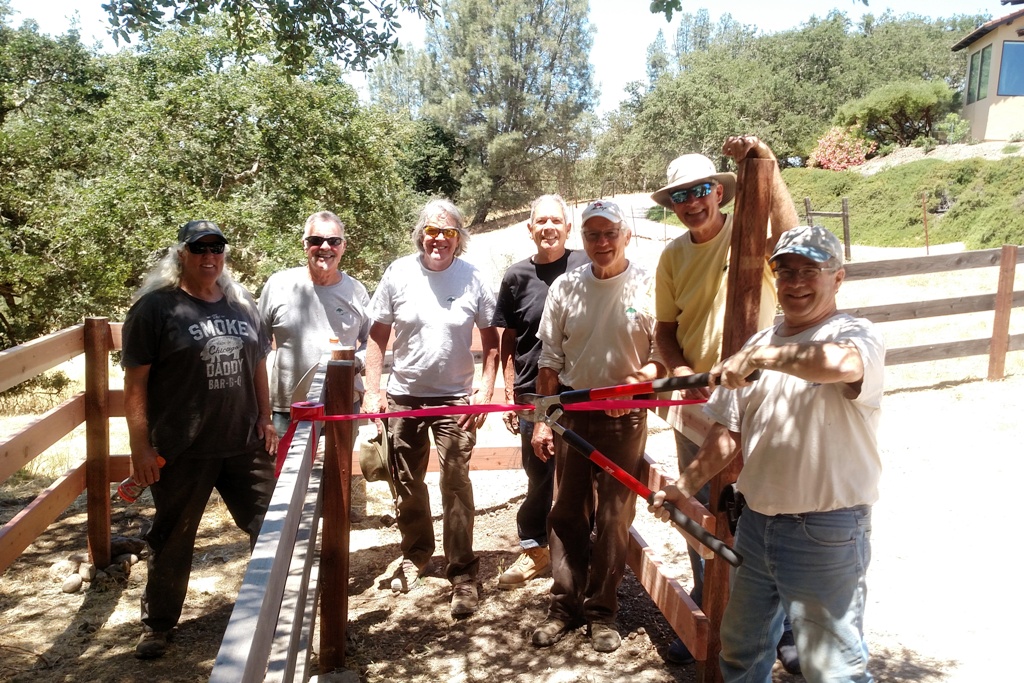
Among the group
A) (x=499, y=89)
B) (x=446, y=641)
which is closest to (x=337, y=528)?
(x=446, y=641)

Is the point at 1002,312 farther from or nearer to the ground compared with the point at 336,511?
farther from the ground

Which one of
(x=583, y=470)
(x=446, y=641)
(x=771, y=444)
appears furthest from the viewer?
(x=446, y=641)

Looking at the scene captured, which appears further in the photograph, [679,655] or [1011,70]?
[1011,70]

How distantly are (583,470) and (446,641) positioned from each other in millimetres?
1056

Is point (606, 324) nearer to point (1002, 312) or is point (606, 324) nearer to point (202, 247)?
point (202, 247)

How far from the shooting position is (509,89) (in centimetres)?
3997

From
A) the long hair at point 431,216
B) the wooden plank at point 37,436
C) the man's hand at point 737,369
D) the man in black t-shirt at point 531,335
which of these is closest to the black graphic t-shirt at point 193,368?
the wooden plank at point 37,436

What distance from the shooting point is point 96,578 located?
4.51m

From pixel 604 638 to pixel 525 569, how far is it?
35.5 inches

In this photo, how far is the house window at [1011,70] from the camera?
30062 mm

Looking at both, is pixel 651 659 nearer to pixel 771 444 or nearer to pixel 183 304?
pixel 771 444

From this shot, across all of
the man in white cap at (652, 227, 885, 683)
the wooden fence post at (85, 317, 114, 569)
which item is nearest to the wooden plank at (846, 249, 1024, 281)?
the man in white cap at (652, 227, 885, 683)

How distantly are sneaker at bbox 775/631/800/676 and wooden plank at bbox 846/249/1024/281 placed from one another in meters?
4.84

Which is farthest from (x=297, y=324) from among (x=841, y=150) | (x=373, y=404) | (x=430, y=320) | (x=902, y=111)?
(x=902, y=111)
